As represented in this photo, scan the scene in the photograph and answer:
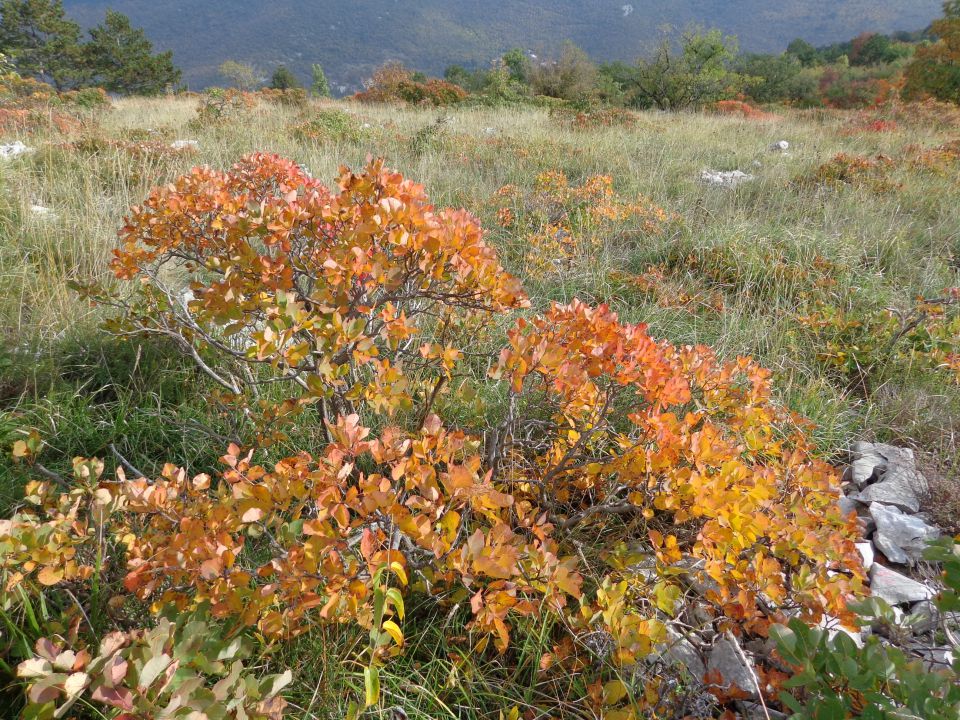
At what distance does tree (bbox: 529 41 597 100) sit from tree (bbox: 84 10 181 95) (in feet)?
89.6

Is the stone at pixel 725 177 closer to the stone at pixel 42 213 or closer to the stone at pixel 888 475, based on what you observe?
the stone at pixel 888 475

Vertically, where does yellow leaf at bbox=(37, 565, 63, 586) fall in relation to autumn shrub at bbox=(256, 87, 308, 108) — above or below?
below

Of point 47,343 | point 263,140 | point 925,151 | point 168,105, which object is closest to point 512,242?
point 47,343

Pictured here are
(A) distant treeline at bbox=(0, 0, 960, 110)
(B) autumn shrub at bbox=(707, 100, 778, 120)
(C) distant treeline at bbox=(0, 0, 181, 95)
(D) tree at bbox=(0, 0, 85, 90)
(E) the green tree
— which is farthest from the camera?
(C) distant treeline at bbox=(0, 0, 181, 95)

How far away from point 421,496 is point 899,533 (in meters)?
1.86

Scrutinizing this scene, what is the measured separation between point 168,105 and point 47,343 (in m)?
11.0

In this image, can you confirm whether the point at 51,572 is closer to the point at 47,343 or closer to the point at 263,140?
the point at 47,343

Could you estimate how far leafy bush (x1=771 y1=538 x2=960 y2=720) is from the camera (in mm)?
775

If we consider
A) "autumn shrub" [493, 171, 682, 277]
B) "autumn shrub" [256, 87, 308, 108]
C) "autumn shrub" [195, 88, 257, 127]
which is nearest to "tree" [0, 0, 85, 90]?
"autumn shrub" [256, 87, 308, 108]

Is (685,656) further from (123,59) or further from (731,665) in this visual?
(123,59)

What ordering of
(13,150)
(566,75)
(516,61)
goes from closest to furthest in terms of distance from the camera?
(13,150) → (566,75) → (516,61)

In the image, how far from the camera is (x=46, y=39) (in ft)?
114

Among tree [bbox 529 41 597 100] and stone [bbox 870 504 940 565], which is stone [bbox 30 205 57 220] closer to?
stone [bbox 870 504 940 565]

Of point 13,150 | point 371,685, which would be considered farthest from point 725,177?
point 13,150
